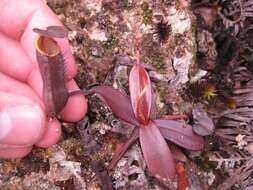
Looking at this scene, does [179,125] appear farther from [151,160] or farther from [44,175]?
[44,175]

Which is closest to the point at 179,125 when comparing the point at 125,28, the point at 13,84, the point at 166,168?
the point at 166,168

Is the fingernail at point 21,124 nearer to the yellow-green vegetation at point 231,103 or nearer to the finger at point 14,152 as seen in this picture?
the finger at point 14,152

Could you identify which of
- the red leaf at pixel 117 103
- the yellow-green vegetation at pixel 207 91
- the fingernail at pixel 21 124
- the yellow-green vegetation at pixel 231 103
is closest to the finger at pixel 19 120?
the fingernail at pixel 21 124

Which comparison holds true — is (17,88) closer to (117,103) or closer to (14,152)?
(14,152)

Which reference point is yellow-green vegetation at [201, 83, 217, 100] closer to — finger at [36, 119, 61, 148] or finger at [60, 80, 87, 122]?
finger at [60, 80, 87, 122]

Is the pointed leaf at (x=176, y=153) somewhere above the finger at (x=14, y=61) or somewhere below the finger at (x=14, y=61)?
below
